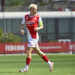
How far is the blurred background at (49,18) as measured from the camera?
168 feet

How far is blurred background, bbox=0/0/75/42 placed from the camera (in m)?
51.2

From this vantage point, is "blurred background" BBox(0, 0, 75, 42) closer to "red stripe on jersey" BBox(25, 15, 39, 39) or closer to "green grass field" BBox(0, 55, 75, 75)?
"green grass field" BBox(0, 55, 75, 75)

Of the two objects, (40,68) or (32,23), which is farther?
(40,68)

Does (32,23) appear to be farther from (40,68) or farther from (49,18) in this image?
(49,18)

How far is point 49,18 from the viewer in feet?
180

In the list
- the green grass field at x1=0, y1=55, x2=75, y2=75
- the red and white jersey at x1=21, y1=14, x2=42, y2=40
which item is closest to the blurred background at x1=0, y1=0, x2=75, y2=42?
the green grass field at x1=0, y1=55, x2=75, y2=75

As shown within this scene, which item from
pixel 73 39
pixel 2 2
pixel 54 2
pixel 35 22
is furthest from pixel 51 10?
pixel 35 22

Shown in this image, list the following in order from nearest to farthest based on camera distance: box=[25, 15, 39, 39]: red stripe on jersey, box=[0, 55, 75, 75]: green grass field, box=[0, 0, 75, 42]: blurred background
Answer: box=[0, 55, 75, 75]: green grass field
box=[25, 15, 39, 39]: red stripe on jersey
box=[0, 0, 75, 42]: blurred background

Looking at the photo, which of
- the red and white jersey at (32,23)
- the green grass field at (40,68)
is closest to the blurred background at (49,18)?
the green grass field at (40,68)

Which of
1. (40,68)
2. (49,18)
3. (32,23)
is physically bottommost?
(49,18)

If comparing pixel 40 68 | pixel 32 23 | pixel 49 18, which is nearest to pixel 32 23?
pixel 32 23

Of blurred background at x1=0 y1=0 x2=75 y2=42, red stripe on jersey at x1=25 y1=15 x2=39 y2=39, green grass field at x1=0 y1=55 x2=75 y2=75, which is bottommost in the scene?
blurred background at x1=0 y1=0 x2=75 y2=42

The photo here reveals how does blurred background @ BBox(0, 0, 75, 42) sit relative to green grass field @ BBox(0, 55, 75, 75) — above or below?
below

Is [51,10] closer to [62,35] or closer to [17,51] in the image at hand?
[62,35]
